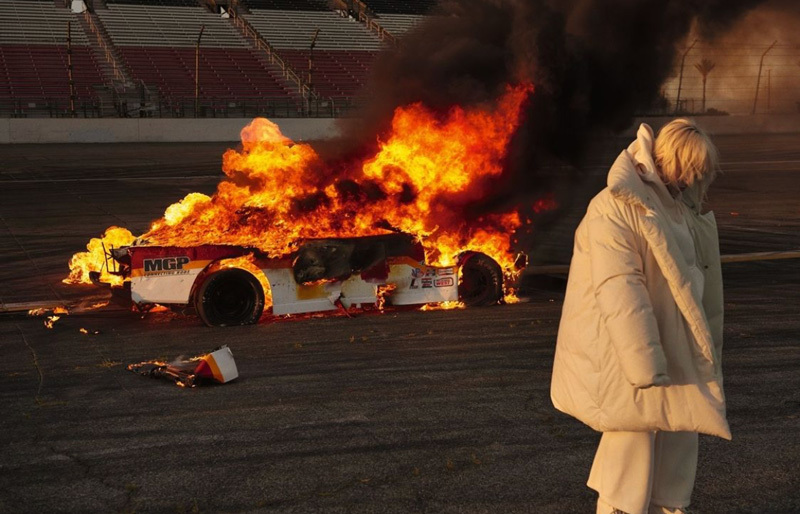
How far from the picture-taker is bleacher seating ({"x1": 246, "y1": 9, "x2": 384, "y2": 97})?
46.4m

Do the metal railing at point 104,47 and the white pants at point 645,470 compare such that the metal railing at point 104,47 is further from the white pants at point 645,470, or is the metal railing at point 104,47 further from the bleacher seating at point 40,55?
the white pants at point 645,470

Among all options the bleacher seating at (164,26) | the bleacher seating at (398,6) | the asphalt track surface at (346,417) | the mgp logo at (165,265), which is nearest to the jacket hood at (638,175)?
the asphalt track surface at (346,417)

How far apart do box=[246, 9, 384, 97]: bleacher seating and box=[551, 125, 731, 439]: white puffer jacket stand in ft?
137

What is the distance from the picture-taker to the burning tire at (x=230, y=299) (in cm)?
902

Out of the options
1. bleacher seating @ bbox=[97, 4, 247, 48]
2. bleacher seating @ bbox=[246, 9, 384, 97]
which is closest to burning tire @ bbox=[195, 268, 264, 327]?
bleacher seating @ bbox=[246, 9, 384, 97]

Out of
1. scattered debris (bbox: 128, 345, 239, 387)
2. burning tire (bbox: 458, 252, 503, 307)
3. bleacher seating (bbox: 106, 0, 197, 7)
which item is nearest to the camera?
scattered debris (bbox: 128, 345, 239, 387)

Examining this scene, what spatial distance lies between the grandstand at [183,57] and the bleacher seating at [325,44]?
0.06m

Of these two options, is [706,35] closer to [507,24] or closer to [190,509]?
[507,24]

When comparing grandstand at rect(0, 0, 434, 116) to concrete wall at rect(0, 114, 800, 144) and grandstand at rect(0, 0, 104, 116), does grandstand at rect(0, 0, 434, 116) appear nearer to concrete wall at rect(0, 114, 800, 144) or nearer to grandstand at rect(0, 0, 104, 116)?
grandstand at rect(0, 0, 104, 116)

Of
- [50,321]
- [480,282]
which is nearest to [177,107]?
[50,321]

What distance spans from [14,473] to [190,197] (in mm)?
5520

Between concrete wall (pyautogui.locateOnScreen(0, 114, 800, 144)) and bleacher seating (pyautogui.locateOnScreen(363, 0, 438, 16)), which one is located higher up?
bleacher seating (pyautogui.locateOnScreen(363, 0, 438, 16))

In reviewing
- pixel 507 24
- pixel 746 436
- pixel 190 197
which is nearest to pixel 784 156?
pixel 507 24

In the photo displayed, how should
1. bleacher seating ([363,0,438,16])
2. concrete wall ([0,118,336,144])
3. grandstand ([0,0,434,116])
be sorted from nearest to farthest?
concrete wall ([0,118,336,144]) < grandstand ([0,0,434,116]) < bleacher seating ([363,0,438,16])
